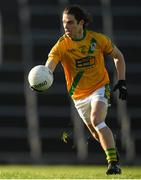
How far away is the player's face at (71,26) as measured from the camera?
1032 centimetres

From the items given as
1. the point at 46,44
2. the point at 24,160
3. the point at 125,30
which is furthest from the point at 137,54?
the point at 24,160

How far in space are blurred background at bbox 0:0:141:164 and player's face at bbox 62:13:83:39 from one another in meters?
9.85

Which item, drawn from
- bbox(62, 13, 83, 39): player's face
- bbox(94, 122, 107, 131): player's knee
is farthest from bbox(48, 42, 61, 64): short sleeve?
bbox(94, 122, 107, 131): player's knee

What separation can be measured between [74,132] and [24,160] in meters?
1.23

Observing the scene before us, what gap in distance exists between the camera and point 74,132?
2059cm

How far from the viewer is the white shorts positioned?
10305mm

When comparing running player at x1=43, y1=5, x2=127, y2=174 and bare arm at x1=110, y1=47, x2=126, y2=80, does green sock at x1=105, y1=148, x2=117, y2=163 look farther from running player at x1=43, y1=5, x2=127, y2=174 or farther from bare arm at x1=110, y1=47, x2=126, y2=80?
bare arm at x1=110, y1=47, x2=126, y2=80

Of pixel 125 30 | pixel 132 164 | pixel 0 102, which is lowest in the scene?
pixel 132 164

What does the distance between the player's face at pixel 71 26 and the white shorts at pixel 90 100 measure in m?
0.67

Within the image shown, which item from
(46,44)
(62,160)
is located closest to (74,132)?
(62,160)

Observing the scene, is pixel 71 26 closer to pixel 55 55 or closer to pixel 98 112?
pixel 55 55

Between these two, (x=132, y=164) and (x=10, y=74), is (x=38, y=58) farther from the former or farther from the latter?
(x=132, y=164)

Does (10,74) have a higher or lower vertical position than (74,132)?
higher

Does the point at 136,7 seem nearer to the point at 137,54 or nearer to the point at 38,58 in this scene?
the point at 137,54
